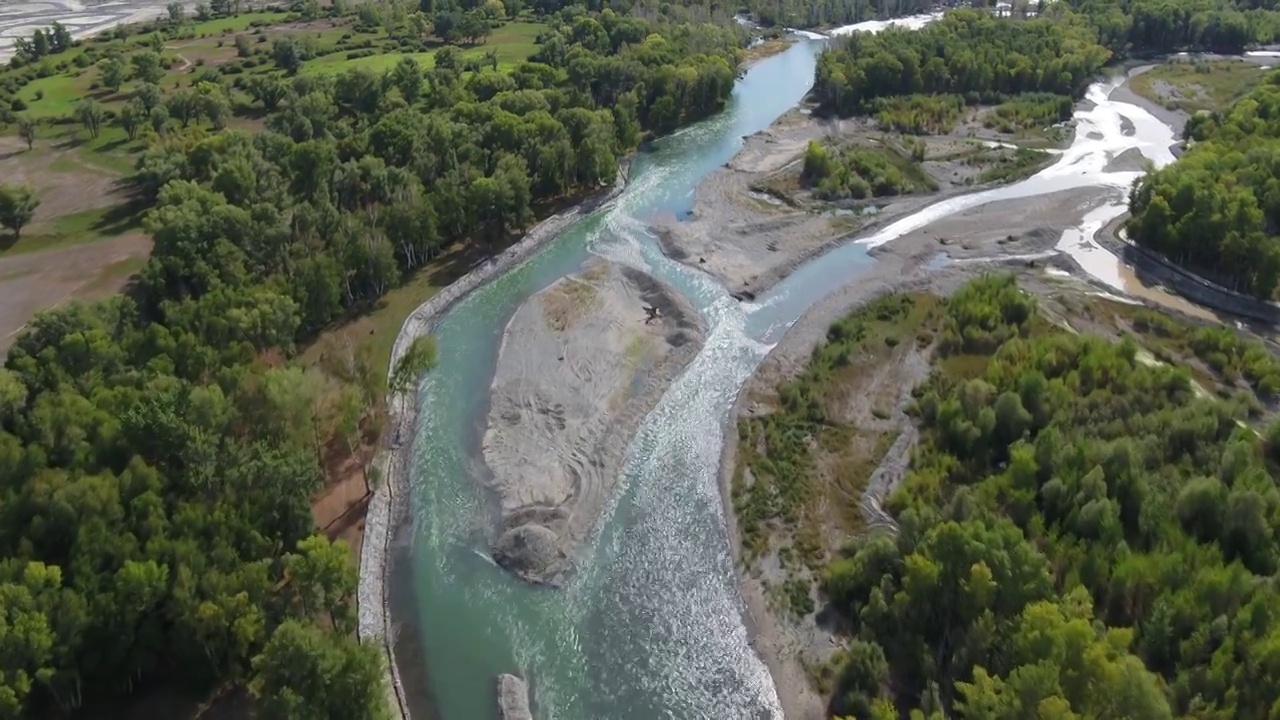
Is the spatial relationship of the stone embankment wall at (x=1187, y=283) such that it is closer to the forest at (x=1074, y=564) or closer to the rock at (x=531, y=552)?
the forest at (x=1074, y=564)

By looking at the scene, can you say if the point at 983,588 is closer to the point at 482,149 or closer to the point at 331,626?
the point at 331,626

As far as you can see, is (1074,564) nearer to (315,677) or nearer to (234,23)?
(315,677)

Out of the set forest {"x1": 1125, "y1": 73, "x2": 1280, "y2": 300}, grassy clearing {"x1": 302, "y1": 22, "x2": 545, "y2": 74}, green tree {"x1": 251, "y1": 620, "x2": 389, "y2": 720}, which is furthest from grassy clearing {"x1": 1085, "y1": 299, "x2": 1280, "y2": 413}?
grassy clearing {"x1": 302, "y1": 22, "x2": 545, "y2": 74}

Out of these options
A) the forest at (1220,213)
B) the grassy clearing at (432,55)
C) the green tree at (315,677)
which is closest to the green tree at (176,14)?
the grassy clearing at (432,55)

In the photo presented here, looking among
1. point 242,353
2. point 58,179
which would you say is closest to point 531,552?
point 242,353

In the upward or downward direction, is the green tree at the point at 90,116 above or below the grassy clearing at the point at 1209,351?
above
